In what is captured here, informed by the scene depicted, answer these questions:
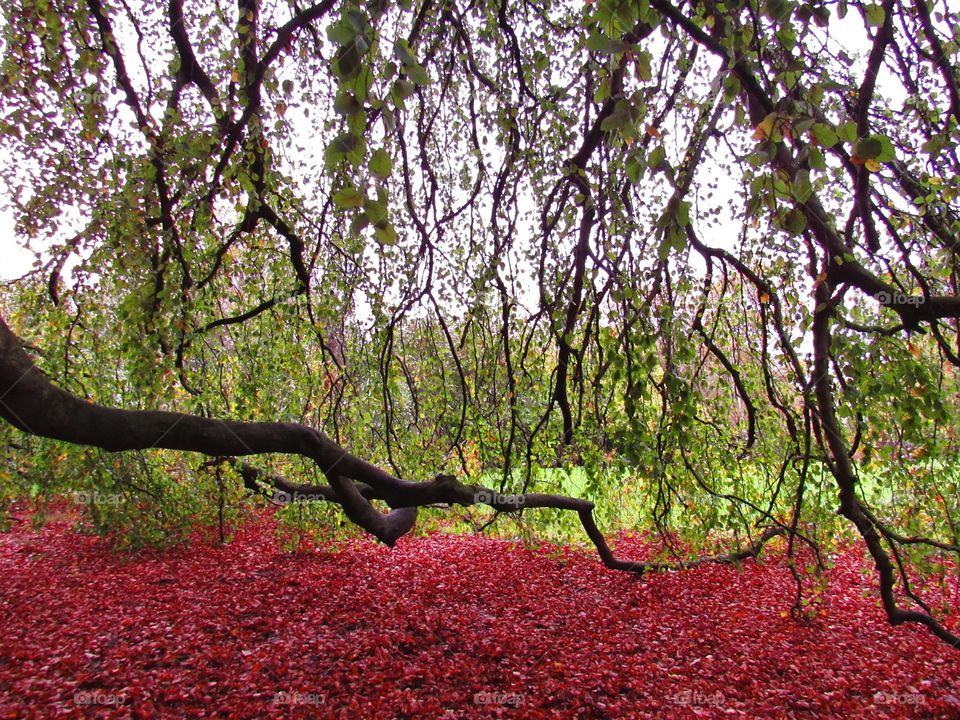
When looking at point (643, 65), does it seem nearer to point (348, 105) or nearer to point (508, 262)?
point (348, 105)

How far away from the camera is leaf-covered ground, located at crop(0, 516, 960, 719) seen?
9.09ft

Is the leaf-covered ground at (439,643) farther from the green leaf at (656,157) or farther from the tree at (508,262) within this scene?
the green leaf at (656,157)

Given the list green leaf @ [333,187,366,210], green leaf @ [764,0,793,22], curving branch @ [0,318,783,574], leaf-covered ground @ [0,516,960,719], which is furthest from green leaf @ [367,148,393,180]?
leaf-covered ground @ [0,516,960,719]

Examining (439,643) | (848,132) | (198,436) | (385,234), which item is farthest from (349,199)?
(439,643)

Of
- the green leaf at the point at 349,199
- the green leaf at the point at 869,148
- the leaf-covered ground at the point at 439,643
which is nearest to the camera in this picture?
the green leaf at the point at 349,199

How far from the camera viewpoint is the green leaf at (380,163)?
1.82 ft

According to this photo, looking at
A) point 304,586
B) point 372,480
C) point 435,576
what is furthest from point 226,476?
point 372,480

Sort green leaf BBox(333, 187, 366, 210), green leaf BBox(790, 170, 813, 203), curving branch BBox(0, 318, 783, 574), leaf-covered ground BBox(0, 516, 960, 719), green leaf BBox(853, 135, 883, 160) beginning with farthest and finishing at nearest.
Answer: leaf-covered ground BBox(0, 516, 960, 719)
curving branch BBox(0, 318, 783, 574)
green leaf BBox(790, 170, 813, 203)
green leaf BBox(853, 135, 883, 160)
green leaf BBox(333, 187, 366, 210)

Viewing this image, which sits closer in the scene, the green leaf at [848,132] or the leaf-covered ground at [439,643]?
the green leaf at [848,132]

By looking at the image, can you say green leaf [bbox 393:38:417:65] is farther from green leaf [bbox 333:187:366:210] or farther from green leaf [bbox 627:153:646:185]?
green leaf [bbox 627:153:646:185]

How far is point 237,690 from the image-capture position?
2.91 meters

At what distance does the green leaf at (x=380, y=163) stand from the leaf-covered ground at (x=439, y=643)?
2804 millimetres

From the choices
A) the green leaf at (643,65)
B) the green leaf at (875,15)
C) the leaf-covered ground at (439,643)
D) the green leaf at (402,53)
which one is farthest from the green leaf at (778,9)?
the leaf-covered ground at (439,643)

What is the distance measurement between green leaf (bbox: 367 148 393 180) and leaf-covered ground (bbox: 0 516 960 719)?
2.80 m
